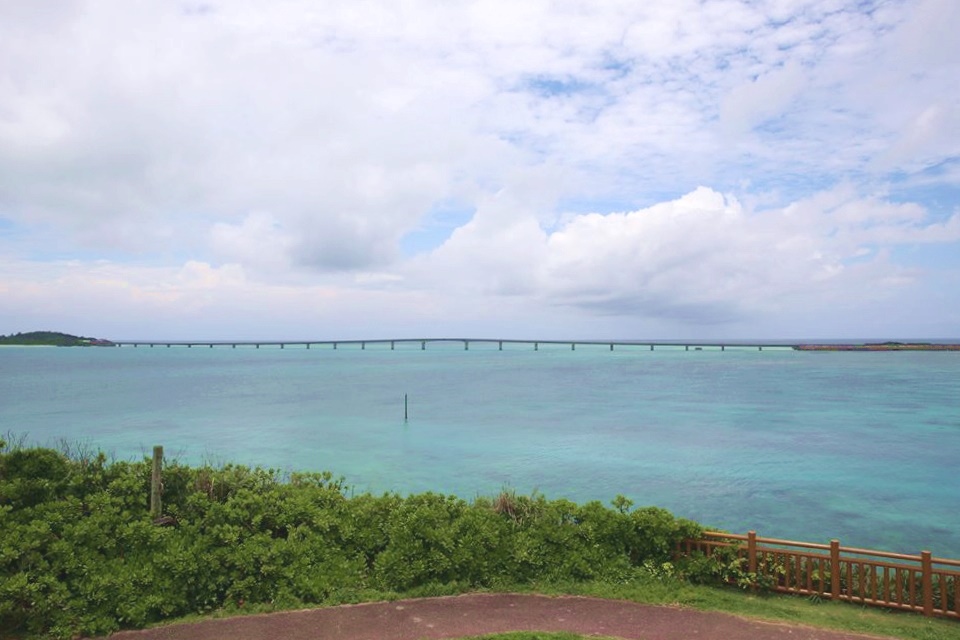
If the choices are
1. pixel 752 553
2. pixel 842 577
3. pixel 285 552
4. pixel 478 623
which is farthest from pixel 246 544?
pixel 842 577

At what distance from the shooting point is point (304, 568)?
9242 mm

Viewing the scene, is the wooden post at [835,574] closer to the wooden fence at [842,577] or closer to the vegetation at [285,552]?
the wooden fence at [842,577]

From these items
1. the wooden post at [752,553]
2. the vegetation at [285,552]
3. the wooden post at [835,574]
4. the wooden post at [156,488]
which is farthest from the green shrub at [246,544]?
the wooden post at [835,574]

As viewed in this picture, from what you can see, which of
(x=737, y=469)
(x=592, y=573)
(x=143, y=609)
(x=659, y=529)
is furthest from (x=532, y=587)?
(x=737, y=469)

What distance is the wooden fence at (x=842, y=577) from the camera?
8.80m

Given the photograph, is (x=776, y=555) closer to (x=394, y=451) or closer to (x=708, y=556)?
(x=708, y=556)

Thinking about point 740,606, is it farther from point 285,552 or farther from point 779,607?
point 285,552

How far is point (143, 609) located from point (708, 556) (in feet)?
26.8

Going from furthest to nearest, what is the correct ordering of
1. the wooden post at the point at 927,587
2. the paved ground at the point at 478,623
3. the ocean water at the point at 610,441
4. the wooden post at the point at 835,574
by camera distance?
the ocean water at the point at 610,441, the wooden post at the point at 835,574, the wooden post at the point at 927,587, the paved ground at the point at 478,623

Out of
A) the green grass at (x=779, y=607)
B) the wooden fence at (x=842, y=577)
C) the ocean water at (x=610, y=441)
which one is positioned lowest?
the ocean water at (x=610, y=441)

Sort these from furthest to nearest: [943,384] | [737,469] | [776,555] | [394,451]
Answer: [943,384] < [394,451] < [737,469] < [776,555]

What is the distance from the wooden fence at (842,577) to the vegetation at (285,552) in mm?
223

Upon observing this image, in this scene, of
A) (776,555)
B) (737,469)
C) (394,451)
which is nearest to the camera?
(776,555)

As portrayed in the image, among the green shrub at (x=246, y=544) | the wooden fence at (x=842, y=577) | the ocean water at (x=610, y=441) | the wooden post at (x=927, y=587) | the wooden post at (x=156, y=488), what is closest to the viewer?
the green shrub at (x=246, y=544)
